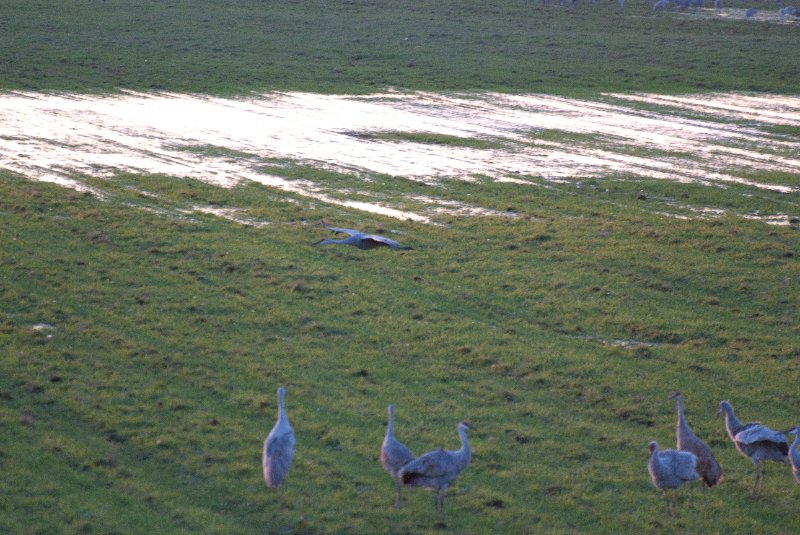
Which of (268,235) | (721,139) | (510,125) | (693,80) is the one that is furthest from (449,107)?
(268,235)

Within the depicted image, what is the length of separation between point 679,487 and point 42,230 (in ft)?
43.2

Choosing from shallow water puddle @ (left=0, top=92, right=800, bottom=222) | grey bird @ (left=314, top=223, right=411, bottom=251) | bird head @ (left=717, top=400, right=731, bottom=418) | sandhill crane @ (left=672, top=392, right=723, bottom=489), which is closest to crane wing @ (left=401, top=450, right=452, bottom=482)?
sandhill crane @ (left=672, top=392, right=723, bottom=489)

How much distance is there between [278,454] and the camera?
9.90m

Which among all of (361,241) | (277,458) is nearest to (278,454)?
(277,458)

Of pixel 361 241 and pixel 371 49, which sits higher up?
pixel 371 49

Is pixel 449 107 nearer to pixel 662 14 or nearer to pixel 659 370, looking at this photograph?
pixel 659 370

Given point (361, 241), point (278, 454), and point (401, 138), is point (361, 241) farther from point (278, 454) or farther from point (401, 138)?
point (401, 138)

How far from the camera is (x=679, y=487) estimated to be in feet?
33.7

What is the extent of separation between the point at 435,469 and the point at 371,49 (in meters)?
40.4

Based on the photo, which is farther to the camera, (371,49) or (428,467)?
(371,49)

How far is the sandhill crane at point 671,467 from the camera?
382 inches

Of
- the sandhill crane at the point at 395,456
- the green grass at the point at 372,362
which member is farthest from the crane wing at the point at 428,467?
the green grass at the point at 372,362

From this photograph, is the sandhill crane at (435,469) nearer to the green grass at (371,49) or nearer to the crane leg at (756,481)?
the crane leg at (756,481)

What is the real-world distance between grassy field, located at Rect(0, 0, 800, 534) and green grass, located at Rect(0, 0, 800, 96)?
16593mm
